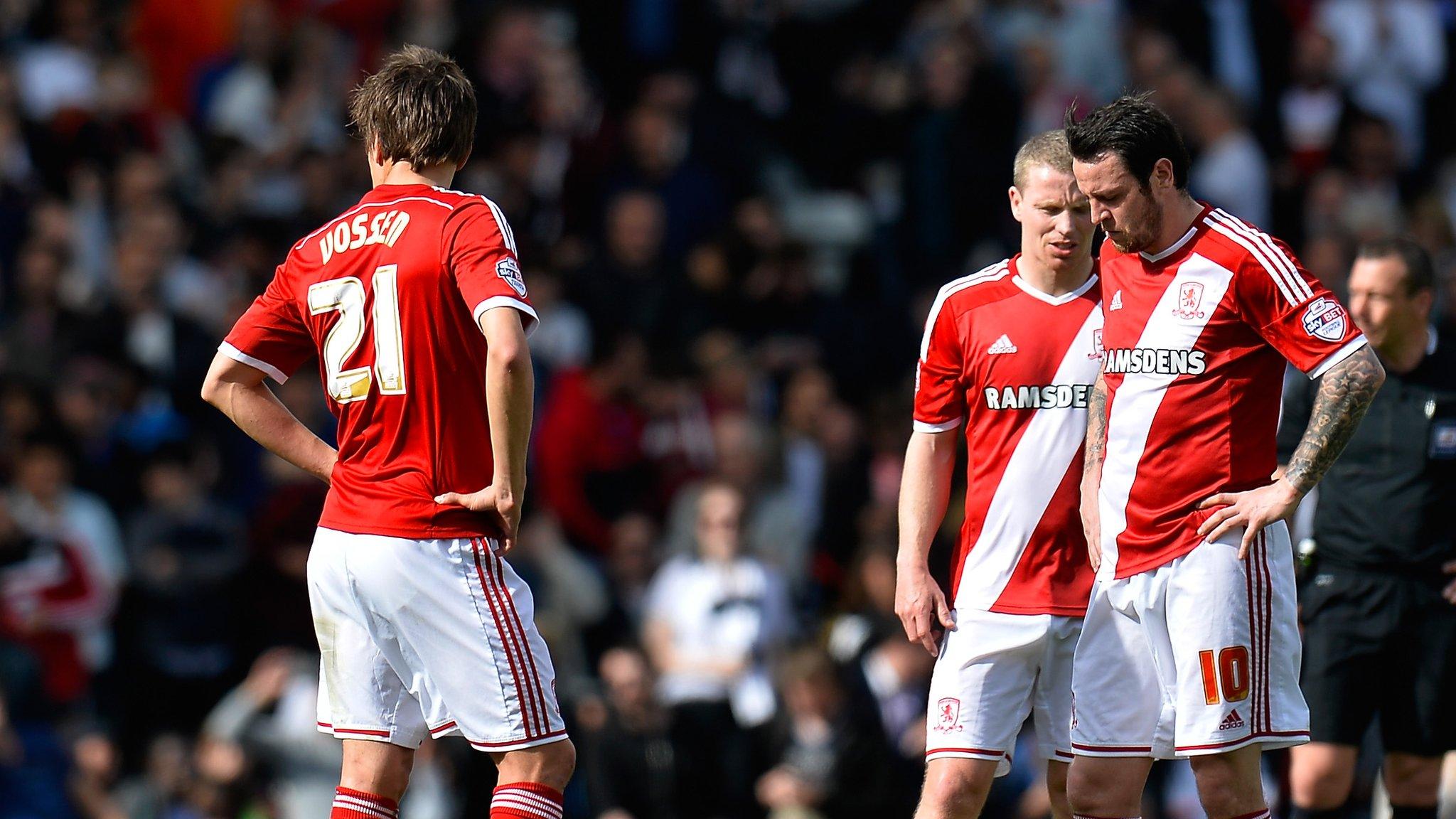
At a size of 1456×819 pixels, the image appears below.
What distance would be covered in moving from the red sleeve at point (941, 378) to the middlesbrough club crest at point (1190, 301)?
81 centimetres

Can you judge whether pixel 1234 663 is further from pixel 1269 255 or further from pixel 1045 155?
pixel 1045 155

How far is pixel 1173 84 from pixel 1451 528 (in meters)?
8.24

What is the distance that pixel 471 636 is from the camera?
565 centimetres

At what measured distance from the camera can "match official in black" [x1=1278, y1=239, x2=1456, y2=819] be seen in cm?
729

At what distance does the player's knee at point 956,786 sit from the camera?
6.18 m

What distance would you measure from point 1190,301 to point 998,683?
1.40 m

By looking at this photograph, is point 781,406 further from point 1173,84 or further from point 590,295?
point 1173,84

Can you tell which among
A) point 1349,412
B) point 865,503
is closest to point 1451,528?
point 1349,412

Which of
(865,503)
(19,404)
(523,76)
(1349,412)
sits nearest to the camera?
(1349,412)

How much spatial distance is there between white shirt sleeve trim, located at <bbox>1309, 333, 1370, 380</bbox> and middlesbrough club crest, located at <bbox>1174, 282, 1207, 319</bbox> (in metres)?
0.38

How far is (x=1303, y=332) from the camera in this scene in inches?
221

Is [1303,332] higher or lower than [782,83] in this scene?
lower

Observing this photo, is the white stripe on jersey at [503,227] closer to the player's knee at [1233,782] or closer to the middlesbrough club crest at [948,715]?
the middlesbrough club crest at [948,715]

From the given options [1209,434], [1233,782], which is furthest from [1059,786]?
[1209,434]
